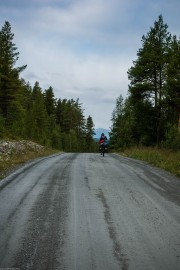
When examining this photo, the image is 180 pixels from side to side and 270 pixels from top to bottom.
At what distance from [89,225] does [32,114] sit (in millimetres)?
54258

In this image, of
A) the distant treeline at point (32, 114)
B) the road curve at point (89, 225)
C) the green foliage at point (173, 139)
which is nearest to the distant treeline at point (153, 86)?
the green foliage at point (173, 139)

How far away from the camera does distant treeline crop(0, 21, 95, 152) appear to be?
3944cm

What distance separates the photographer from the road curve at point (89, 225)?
5.00 m

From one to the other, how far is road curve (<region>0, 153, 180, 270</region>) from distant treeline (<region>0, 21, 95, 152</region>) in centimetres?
1835

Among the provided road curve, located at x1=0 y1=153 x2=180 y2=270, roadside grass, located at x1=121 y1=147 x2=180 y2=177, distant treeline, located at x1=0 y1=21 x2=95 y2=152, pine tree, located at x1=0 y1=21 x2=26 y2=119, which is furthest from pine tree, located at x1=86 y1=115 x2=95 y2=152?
road curve, located at x1=0 y1=153 x2=180 y2=270

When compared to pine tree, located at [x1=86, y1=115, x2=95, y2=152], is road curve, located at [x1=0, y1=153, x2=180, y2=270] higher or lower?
lower

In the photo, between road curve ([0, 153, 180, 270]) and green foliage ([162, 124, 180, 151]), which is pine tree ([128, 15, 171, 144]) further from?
road curve ([0, 153, 180, 270])

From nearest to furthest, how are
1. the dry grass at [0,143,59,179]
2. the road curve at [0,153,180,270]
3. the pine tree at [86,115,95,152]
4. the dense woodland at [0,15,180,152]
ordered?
1. the road curve at [0,153,180,270]
2. the dry grass at [0,143,59,179]
3. the dense woodland at [0,15,180,152]
4. the pine tree at [86,115,95,152]

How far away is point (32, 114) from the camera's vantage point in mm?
59750

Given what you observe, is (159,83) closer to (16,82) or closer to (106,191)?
(16,82)

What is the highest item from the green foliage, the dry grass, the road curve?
the green foliage

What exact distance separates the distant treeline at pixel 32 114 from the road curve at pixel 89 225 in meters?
18.3

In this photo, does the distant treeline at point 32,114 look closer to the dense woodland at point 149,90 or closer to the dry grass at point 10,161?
the dense woodland at point 149,90

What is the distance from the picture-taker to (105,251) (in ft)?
17.5
